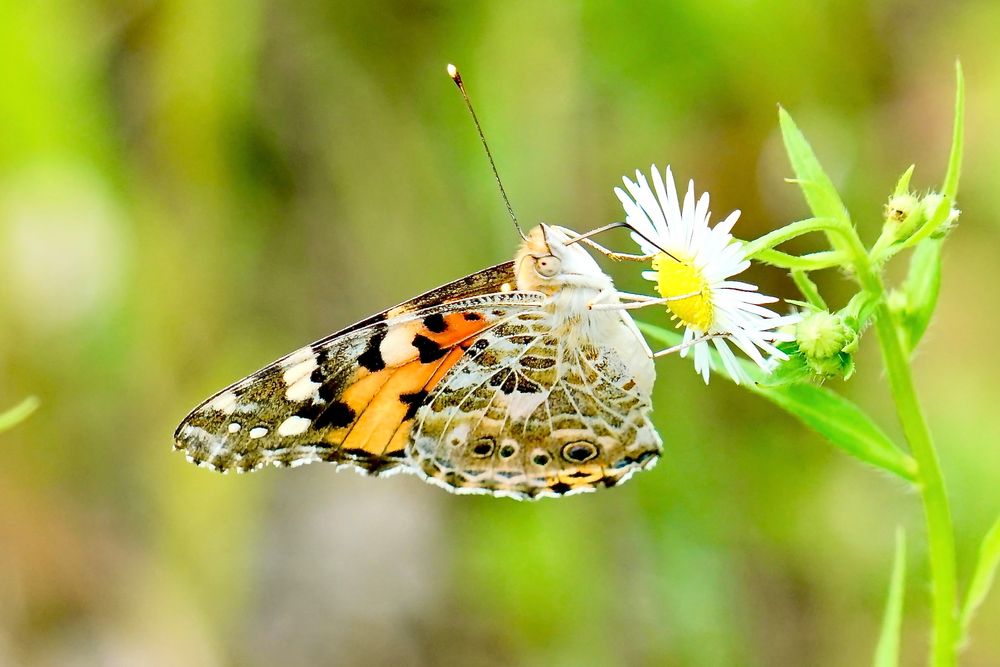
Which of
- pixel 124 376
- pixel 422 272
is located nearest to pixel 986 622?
pixel 422 272

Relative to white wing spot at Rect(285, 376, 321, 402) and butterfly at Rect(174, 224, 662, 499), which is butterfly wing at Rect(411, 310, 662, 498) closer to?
butterfly at Rect(174, 224, 662, 499)

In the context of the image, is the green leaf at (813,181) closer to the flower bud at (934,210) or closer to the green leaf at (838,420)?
the flower bud at (934,210)

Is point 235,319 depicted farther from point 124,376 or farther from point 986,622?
point 986,622

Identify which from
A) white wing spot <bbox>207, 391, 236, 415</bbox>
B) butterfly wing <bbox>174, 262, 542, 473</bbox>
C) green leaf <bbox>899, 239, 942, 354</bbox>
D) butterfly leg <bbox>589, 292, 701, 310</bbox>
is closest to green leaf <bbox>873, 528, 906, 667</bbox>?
green leaf <bbox>899, 239, 942, 354</bbox>

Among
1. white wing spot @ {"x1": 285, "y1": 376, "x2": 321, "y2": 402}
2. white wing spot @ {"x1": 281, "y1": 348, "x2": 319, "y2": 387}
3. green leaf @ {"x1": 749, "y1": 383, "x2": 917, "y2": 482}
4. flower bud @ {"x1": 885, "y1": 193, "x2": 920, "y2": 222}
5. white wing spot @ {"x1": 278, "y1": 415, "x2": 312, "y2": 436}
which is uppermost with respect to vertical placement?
white wing spot @ {"x1": 281, "y1": 348, "x2": 319, "y2": 387}

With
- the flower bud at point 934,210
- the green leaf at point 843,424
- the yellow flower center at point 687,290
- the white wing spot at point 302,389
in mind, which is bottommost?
the green leaf at point 843,424

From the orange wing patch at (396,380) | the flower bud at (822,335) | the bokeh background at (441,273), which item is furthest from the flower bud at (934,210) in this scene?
the bokeh background at (441,273)

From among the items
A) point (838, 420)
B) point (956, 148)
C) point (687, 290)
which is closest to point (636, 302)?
point (687, 290)

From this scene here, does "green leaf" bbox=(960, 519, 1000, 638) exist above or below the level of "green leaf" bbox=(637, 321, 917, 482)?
below
